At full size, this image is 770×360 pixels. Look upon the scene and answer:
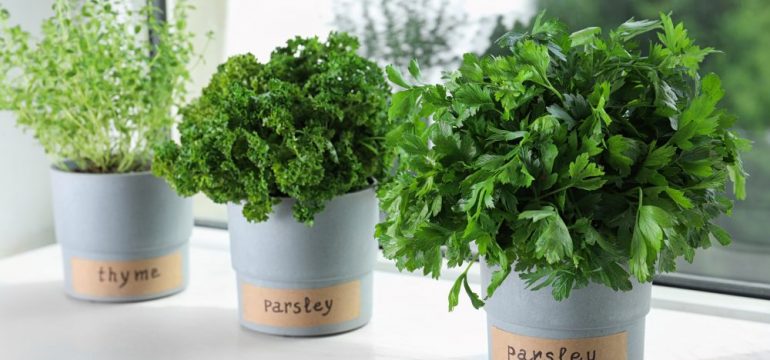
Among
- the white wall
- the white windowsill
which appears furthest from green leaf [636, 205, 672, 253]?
the white wall

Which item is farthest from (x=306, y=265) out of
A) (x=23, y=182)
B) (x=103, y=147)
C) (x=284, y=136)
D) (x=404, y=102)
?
(x=23, y=182)

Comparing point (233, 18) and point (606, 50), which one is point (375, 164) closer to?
point (606, 50)

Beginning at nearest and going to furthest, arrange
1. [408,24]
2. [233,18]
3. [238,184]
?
[238,184] < [408,24] < [233,18]

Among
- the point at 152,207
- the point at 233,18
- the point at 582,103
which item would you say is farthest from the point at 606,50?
the point at 233,18

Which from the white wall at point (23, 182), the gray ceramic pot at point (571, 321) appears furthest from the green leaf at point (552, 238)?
the white wall at point (23, 182)

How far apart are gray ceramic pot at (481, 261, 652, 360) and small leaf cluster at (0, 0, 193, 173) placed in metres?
0.56

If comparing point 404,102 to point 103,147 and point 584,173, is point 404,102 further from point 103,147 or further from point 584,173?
point 103,147

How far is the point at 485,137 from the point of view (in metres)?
0.75

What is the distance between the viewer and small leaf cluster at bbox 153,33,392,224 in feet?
3.05

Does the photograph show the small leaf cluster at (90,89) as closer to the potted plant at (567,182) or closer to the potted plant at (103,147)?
the potted plant at (103,147)

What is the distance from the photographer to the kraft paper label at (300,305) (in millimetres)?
1011

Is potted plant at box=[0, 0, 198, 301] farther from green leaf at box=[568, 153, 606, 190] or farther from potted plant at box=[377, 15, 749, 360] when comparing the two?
green leaf at box=[568, 153, 606, 190]

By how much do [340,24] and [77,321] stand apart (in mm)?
585

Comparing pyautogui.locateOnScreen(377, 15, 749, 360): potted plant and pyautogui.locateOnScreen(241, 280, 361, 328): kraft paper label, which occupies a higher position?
pyautogui.locateOnScreen(377, 15, 749, 360): potted plant
